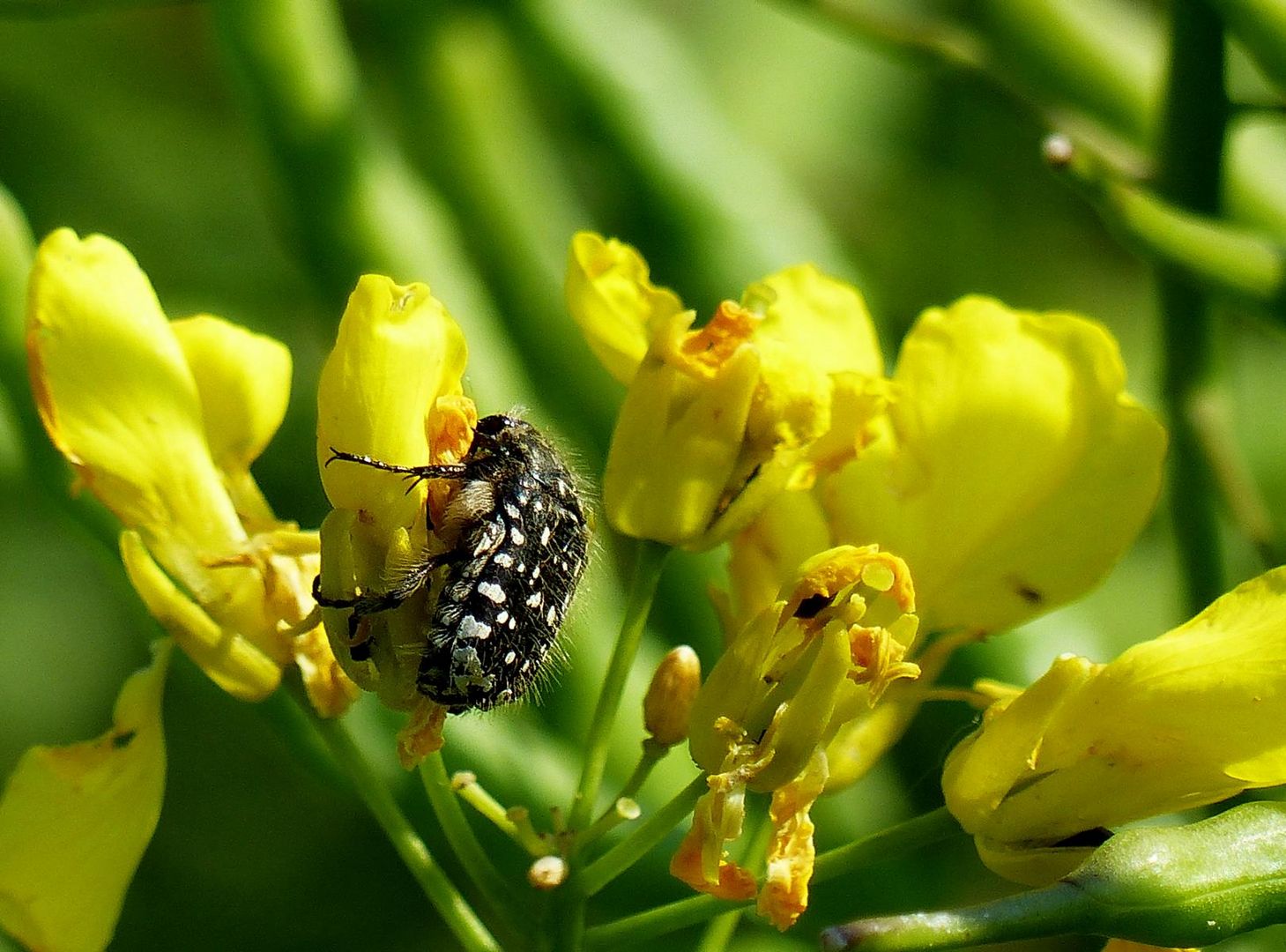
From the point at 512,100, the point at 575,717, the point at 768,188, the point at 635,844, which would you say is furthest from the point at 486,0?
the point at 635,844

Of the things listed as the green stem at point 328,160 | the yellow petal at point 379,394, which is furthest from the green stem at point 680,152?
the yellow petal at point 379,394

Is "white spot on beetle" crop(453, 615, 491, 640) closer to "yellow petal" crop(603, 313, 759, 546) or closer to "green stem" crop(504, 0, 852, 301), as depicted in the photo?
"yellow petal" crop(603, 313, 759, 546)

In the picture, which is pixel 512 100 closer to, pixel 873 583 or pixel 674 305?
pixel 674 305

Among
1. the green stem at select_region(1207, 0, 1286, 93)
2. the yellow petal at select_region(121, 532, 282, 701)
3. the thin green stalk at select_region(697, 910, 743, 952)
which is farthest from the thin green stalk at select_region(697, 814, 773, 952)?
the green stem at select_region(1207, 0, 1286, 93)

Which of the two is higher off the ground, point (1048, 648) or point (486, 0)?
point (486, 0)

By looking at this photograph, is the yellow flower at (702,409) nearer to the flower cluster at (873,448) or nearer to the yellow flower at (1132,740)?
the flower cluster at (873,448)

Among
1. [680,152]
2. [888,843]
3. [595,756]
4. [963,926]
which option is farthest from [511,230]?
[963,926]
